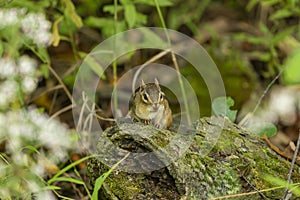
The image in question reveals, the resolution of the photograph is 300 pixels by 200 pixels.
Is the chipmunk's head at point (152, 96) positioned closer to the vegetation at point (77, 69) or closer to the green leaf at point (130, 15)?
the vegetation at point (77, 69)

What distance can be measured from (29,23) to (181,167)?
159cm

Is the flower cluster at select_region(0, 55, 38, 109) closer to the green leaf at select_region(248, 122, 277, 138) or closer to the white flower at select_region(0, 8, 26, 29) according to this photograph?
the white flower at select_region(0, 8, 26, 29)

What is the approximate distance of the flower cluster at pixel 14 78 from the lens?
340 centimetres

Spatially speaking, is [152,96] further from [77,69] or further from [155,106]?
[77,69]

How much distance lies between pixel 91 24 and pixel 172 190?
2549mm

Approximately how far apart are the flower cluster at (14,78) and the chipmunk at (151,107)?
3.14 feet

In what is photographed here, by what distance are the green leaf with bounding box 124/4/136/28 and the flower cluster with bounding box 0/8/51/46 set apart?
0.51 meters

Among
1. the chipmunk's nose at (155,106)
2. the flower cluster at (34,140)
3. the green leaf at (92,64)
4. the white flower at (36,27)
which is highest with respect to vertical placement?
the white flower at (36,27)

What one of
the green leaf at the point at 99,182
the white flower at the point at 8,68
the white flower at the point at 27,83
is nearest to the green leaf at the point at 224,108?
the green leaf at the point at 99,182

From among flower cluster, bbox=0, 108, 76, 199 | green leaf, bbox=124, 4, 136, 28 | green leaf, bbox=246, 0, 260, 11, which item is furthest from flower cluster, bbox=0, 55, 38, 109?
green leaf, bbox=246, 0, 260, 11

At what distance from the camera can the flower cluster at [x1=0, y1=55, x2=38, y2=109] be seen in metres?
3.40

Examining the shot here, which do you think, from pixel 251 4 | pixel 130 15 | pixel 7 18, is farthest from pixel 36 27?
pixel 251 4

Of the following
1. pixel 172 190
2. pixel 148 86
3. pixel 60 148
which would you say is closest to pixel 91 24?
pixel 60 148

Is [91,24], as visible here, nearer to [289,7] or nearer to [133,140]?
[289,7]
